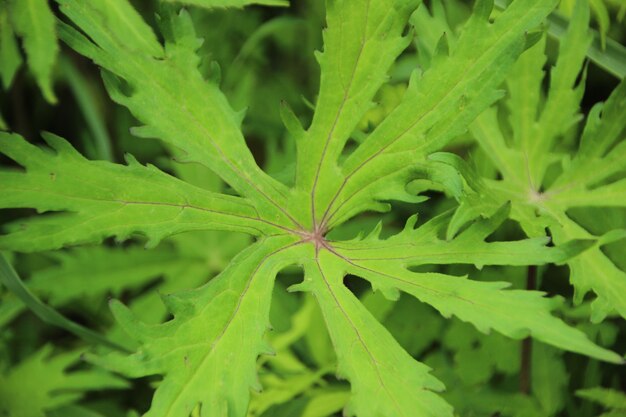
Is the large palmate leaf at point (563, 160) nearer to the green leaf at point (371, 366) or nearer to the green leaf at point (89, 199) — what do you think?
the green leaf at point (371, 366)

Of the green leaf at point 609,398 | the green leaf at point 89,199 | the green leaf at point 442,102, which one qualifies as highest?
the green leaf at point 442,102

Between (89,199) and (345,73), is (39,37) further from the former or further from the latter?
(345,73)

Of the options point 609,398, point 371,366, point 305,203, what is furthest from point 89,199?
point 609,398

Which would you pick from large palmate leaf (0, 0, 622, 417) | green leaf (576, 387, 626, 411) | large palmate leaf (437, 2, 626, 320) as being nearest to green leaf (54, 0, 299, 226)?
large palmate leaf (0, 0, 622, 417)

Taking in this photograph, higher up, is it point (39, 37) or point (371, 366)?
point (39, 37)

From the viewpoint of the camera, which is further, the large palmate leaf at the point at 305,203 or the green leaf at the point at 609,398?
the green leaf at the point at 609,398

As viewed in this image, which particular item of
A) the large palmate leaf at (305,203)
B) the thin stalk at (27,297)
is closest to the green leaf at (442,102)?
the large palmate leaf at (305,203)

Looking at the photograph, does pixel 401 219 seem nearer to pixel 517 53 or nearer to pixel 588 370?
pixel 588 370

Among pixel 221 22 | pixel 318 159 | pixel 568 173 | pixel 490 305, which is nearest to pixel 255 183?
pixel 318 159
